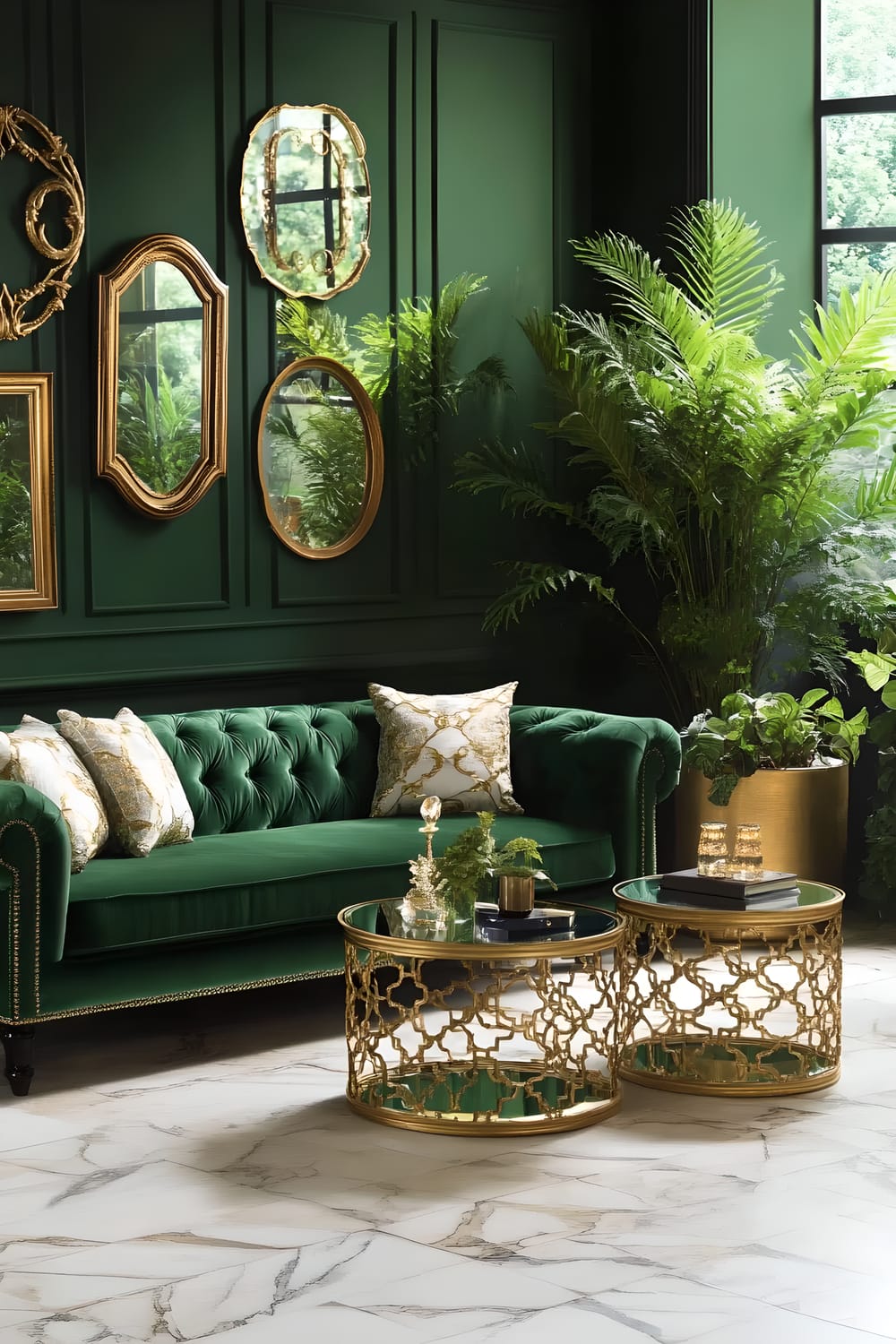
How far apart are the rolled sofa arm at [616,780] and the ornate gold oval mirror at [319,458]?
3.46 ft

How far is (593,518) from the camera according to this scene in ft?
A: 21.8

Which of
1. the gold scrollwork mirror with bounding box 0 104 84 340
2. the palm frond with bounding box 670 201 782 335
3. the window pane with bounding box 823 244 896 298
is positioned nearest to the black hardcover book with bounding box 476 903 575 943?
the gold scrollwork mirror with bounding box 0 104 84 340

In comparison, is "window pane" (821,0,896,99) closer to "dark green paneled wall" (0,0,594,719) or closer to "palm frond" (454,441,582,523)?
"dark green paneled wall" (0,0,594,719)

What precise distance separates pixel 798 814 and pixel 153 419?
2.38 m

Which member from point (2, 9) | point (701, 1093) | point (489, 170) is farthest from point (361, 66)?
point (701, 1093)

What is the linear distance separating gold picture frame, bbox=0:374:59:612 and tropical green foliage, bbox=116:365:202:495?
267 millimetres

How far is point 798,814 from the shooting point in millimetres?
5793

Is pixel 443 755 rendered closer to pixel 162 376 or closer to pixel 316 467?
pixel 316 467

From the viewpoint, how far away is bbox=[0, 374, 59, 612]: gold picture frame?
5.12 m

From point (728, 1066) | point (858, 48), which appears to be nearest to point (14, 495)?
A: point (728, 1066)

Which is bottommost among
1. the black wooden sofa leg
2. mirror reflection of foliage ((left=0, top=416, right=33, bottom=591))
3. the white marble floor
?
the white marble floor

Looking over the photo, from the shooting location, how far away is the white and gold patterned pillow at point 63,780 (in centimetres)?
446

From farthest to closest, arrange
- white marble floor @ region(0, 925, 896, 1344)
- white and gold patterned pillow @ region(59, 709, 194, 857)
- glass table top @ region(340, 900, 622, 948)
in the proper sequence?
white and gold patterned pillow @ region(59, 709, 194, 857) < glass table top @ region(340, 900, 622, 948) < white marble floor @ region(0, 925, 896, 1344)

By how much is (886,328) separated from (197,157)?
2.27m
